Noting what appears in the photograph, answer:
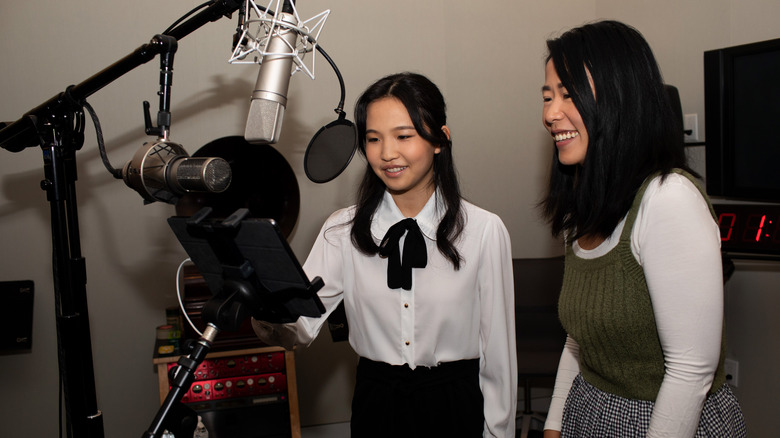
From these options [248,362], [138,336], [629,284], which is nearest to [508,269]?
[629,284]

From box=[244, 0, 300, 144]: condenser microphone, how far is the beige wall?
5.10ft

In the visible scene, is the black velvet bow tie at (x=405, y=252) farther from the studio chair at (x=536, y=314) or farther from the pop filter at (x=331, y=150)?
the studio chair at (x=536, y=314)

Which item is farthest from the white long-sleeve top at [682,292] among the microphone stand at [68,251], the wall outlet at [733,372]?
the wall outlet at [733,372]

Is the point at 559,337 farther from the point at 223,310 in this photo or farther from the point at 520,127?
the point at 223,310

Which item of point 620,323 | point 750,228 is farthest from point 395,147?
point 750,228

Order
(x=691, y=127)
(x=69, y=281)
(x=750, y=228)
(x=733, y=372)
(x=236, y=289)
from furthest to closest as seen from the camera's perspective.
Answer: (x=691, y=127), (x=733, y=372), (x=750, y=228), (x=69, y=281), (x=236, y=289)

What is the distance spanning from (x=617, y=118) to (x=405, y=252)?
654 mm

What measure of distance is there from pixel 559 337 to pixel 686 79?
134 centimetres

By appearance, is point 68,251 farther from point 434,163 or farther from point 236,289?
point 434,163

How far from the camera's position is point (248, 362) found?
2.43 m

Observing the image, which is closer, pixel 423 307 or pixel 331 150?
pixel 331 150

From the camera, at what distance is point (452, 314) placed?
1511 mm

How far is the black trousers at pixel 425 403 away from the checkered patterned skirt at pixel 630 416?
356 mm

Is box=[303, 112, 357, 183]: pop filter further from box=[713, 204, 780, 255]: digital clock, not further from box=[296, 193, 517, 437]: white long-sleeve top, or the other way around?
box=[713, 204, 780, 255]: digital clock
